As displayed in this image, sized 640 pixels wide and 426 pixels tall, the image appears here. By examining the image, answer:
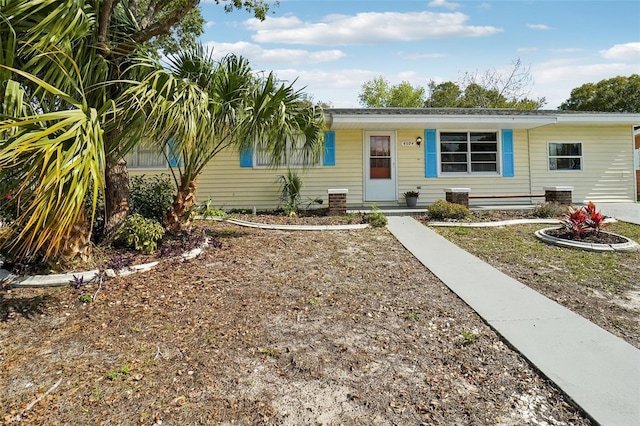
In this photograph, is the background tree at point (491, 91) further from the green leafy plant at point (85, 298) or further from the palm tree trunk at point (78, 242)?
the green leafy plant at point (85, 298)

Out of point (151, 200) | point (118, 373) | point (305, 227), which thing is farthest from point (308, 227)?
point (118, 373)

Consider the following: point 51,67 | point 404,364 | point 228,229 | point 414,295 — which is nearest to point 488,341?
point 404,364

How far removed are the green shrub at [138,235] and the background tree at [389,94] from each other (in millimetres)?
37405

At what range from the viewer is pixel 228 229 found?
7770mm

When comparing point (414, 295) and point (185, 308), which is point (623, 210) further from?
point (185, 308)

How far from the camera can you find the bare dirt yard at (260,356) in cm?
219

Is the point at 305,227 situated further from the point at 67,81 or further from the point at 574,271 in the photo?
the point at 67,81

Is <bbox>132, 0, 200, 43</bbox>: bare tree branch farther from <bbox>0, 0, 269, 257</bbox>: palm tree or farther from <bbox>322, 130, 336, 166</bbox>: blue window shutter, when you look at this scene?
<bbox>322, 130, 336, 166</bbox>: blue window shutter

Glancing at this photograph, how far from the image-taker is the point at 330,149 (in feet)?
35.5

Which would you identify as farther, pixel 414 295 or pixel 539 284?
pixel 539 284

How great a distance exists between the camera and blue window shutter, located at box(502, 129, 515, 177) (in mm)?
11086

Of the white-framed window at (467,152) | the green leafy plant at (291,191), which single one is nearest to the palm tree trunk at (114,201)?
the green leafy plant at (291,191)

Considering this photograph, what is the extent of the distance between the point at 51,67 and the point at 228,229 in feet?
15.3

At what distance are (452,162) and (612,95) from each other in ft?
84.0
